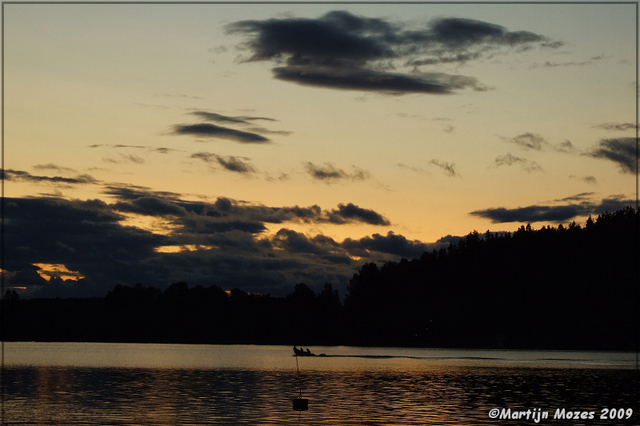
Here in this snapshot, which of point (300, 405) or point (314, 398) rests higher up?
point (300, 405)

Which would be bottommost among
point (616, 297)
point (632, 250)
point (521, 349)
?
point (521, 349)

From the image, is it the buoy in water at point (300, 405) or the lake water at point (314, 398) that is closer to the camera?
the lake water at point (314, 398)

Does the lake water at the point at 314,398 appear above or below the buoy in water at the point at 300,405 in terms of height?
below

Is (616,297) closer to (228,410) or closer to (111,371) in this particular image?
(111,371)

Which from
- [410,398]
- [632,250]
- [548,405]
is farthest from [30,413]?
[632,250]

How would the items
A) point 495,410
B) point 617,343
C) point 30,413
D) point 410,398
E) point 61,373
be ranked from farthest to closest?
point 617,343 → point 61,373 → point 410,398 → point 495,410 → point 30,413

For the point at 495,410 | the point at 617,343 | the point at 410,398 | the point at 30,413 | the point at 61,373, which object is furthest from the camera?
the point at 617,343

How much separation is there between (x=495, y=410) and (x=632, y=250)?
540ft

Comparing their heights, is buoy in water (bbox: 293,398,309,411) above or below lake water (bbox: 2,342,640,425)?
above

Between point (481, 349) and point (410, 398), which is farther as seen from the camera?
point (481, 349)

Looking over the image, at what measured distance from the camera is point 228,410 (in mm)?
49094

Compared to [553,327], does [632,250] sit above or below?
above

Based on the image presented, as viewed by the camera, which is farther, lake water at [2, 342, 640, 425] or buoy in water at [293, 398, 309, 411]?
buoy in water at [293, 398, 309, 411]

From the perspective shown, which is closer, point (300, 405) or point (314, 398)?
point (300, 405)
